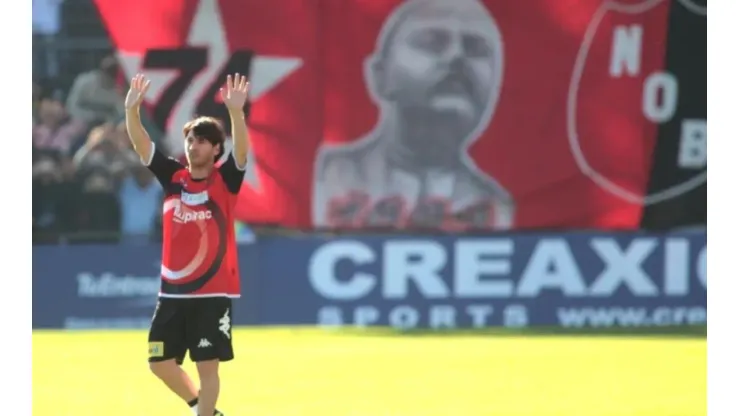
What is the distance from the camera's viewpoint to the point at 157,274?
47.1ft

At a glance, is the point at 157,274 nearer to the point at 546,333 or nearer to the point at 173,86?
the point at 173,86

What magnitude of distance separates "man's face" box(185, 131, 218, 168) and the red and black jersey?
4.2 inches

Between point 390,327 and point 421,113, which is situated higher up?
point 421,113

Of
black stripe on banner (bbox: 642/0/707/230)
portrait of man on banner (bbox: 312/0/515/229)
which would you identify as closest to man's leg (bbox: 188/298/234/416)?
portrait of man on banner (bbox: 312/0/515/229)

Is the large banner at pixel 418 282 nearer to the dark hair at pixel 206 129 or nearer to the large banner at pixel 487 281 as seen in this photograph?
the large banner at pixel 487 281

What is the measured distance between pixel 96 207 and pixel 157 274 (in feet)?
3.00

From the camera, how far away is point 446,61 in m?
14.7

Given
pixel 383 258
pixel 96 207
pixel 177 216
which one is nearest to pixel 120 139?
pixel 96 207

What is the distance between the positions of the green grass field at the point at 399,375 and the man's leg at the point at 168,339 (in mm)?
1085

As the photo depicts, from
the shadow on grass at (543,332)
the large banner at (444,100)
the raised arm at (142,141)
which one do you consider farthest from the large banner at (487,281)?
the raised arm at (142,141)

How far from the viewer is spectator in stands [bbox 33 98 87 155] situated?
14.4 meters

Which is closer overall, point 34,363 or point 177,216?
point 177,216

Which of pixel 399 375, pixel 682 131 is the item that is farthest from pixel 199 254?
pixel 682 131
